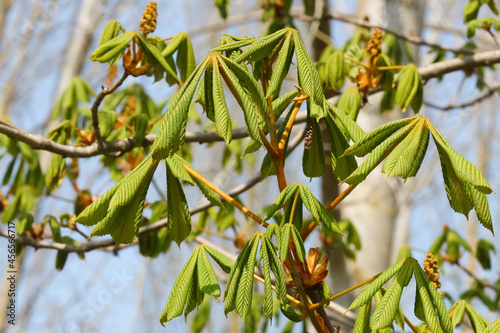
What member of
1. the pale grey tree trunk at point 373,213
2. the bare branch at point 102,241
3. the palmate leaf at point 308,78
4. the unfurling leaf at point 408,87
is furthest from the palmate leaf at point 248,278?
the pale grey tree trunk at point 373,213

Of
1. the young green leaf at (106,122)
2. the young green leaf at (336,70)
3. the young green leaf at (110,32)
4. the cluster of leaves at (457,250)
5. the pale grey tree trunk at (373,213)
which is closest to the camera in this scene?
the young green leaf at (110,32)

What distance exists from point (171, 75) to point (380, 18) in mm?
1717

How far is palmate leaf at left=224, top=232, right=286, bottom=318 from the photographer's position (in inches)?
39.6

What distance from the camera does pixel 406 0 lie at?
10.1 ft

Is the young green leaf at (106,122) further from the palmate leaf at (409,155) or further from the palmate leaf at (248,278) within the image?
the palmate leaf at (409,155)

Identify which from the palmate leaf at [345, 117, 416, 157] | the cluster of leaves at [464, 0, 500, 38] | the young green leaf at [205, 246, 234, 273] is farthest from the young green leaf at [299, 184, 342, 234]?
the cluster of leaves at [464, 0, 500, 38]

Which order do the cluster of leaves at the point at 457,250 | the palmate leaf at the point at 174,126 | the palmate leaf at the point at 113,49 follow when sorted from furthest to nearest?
the cluster of leaves at the point at 457,250 → the palmate leaf at the point at 113,49 → the palmate leaf at the point at 174,126

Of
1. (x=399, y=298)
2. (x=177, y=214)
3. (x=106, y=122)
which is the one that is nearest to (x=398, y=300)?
(x=399, y=298)

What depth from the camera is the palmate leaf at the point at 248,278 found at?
101 cm

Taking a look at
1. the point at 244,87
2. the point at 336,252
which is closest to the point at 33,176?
the point at 336,252

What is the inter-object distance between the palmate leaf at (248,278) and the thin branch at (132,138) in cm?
74

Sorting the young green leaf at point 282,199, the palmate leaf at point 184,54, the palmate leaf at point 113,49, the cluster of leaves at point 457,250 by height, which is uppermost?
the palmate leaf at point 113,49

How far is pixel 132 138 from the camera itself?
5.90 feet

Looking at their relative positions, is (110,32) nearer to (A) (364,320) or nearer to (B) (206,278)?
(B) (206,278)
